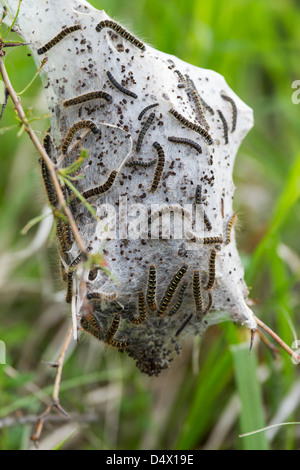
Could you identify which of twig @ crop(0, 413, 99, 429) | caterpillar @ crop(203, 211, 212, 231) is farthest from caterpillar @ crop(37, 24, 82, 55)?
twig @ crop(0, 413, 99, 429)

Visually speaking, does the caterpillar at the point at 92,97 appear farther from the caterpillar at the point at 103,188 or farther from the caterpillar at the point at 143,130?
the caterpillar at the point at 103,188

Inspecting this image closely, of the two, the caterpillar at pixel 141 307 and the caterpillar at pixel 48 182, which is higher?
the caterpillar at pixel 48 182

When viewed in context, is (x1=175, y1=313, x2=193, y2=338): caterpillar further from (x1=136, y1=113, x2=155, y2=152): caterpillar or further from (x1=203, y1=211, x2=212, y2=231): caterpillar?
(x1=136, y1=113, x2=155, y2=152): caterpillar

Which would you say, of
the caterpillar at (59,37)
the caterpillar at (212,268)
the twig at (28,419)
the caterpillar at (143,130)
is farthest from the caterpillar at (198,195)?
the twig at (28,419)

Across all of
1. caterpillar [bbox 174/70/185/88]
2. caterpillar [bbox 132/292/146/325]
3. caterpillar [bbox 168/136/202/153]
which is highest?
caterpillar [bbox 174/70/185/88]

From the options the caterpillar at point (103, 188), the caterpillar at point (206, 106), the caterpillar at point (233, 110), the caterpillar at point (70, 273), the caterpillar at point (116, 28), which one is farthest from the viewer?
the caterpillar at point (233, 110)
